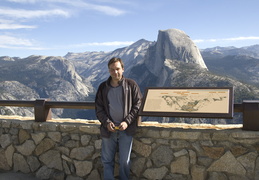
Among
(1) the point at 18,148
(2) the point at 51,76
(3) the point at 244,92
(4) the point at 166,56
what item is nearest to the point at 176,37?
(4) the point at 166,56

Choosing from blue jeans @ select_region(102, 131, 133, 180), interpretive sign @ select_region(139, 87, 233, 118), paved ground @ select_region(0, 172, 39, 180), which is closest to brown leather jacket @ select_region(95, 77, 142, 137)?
blue jeans @ select_region(102, 131, 133, 180)

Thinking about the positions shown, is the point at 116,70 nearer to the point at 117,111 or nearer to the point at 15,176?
the point at 117,111

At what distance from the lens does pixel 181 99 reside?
418 centimetres

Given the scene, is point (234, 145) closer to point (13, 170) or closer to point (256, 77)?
point (13, 170)

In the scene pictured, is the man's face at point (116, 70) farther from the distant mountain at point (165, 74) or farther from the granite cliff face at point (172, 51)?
the granite cliff face at point (172, 51)

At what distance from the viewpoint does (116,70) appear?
3826mm

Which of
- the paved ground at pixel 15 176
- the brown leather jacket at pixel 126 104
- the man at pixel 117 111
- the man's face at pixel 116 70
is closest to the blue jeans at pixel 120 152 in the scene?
the man at pixel 117 111

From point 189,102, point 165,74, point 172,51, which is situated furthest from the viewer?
point 172,51

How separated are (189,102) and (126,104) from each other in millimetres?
977

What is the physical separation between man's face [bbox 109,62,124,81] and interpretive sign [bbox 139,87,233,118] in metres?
0.65

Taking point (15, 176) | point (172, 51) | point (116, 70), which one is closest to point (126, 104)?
point (116, 70)

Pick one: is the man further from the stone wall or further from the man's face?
the stone wall

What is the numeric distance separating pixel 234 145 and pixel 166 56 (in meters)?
125

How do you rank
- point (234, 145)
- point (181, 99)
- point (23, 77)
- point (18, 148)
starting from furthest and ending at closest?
1. point (23, 77)
2. point (18, 148)
3. point (181, 99)
4. point (234, 145)
